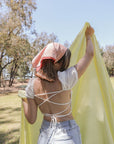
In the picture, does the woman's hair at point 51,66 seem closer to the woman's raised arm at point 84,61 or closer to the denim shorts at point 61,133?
the woman's raised arm at point 84,61

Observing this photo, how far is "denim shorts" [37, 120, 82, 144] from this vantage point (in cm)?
116

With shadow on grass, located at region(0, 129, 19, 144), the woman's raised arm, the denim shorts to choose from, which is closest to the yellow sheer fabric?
the denim shorts

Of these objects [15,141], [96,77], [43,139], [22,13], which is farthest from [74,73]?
[22,13]

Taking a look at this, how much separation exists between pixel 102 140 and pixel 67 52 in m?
1.32

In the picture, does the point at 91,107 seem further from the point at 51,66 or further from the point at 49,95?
the point at 51,66

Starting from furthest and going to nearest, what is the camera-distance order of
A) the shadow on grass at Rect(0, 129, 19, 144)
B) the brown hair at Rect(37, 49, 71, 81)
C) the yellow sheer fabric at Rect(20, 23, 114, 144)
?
the shadow on grass at Rect(0, 129, 19, 144) < the yellow sheer fabric at Rect(20, 23, 114, 144) < the brown hair at Rect(37, 49, 71, 81)

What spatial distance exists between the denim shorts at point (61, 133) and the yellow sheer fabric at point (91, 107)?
0.67 meters

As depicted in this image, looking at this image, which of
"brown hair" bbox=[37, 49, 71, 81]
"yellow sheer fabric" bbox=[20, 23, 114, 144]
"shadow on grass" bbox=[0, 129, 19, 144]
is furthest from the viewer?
"shadow on grass" bbox=[0, 129, 19, 144]

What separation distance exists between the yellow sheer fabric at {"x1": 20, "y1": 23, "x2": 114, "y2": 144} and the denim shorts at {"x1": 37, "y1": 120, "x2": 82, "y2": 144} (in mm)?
666

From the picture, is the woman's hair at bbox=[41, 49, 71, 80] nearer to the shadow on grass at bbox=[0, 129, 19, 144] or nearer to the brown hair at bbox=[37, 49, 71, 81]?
the brown hair at bbox=[37, 49, 71, 81]

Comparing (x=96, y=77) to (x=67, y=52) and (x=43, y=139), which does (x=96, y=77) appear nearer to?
(x=67, y=52)

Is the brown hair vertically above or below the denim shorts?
above

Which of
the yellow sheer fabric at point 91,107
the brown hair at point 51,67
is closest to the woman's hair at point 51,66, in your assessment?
the brown hair at point 51,67

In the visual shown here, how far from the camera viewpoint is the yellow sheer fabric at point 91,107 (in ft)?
6.20
